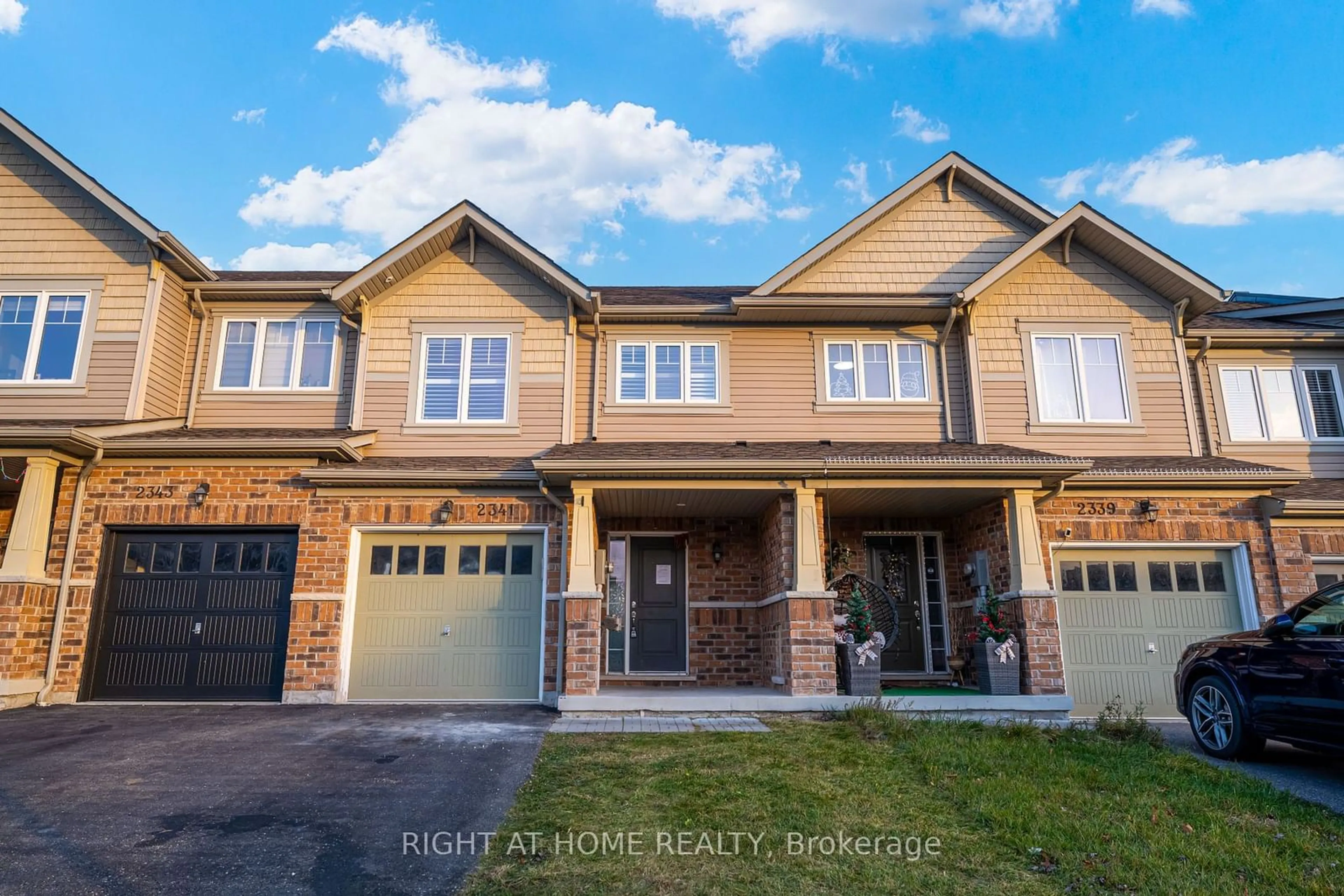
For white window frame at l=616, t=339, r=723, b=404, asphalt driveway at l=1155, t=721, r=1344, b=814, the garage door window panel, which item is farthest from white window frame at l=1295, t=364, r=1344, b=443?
the garage door window panel

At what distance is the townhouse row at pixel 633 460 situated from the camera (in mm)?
10070

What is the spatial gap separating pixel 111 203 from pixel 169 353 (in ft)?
7.09

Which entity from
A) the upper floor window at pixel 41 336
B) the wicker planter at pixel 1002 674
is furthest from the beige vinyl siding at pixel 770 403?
the upper floor window at pixel 41 336

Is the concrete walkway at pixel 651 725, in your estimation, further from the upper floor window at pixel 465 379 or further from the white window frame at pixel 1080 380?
the white window frame at pixel 1080 380

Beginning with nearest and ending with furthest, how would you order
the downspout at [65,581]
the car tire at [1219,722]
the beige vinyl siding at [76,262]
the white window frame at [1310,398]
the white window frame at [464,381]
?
1. the car tire at [1219,722]
2. the downspout at [65,581]
3. the beige vinyl siding at [76,262]
4. the white window frame at [464,381]
5. the white window frame at [1310,398]

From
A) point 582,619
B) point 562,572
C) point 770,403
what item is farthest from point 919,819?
point 770,403

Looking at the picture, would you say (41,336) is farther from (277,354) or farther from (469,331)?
(469,331)

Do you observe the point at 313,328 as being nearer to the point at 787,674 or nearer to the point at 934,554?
the point at 787,674

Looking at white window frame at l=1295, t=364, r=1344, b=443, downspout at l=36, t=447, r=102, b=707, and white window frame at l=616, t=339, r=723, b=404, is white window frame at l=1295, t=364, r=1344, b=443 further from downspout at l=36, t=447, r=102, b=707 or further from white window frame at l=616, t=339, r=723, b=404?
downspout at l=36, t=447, r=102, b=707

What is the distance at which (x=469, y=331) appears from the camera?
11.9 meters

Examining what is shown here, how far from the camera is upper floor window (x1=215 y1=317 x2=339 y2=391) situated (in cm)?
1190

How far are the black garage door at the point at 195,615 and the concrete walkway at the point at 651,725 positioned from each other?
4.12 meters

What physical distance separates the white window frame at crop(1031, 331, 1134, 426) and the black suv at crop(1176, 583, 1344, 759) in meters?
5.31

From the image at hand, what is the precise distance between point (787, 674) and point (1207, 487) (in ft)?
19.9
